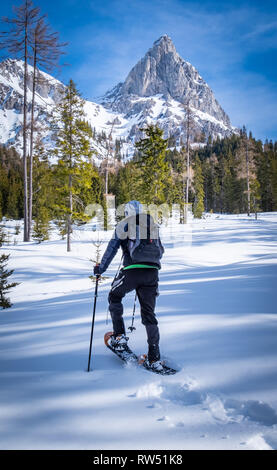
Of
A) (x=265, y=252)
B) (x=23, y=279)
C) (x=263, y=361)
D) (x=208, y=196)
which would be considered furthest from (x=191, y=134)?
(x=208, y=196)

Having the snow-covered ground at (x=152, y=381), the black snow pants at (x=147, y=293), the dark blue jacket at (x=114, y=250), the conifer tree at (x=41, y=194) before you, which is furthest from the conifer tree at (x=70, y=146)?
the black snow pants at (x=147, y=293)

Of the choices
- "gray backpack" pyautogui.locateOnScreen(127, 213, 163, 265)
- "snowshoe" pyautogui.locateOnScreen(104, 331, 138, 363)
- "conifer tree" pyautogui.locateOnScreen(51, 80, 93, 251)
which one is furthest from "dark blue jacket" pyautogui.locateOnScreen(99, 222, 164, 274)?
"conifer tree" pyautogui.locateOnScreen(51, 80, 93, 251)

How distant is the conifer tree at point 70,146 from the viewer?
17281mm

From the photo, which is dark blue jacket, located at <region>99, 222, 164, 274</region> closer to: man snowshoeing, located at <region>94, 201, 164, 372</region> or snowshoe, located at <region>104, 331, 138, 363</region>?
man snowshoeing, located at <region>94, 201, 164, 372</region>

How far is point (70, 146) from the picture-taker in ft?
57.3

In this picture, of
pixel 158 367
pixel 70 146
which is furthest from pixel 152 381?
pixel 70 146

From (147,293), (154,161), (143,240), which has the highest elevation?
(154,161)

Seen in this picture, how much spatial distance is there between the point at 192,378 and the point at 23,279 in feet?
35.1

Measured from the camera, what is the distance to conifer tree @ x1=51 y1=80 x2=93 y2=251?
680 inches

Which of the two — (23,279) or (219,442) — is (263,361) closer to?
(219,442)

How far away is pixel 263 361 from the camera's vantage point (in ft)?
9.57

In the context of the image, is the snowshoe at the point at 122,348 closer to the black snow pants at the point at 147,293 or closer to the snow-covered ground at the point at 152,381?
the snow-covered ground at the point at 152,381

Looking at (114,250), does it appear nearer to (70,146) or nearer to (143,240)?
(143,240)

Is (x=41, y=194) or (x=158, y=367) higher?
(x=41, y=194)
